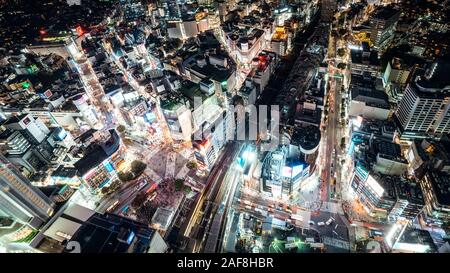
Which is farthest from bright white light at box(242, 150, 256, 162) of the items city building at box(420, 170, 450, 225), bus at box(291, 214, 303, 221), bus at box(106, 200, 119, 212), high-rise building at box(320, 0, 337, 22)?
high-rise building at box(320, 0, 337, 22)

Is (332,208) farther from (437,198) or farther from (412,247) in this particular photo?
(437,198)

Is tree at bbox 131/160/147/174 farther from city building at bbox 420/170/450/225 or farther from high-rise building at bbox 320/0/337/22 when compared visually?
high-rise building at bbox 320/0/337/22

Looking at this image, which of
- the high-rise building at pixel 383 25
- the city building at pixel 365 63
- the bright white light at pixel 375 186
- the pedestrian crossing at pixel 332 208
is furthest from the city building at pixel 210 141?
the high-rise building at pixel 383 25

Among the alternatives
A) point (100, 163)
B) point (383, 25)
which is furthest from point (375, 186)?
point (383, 25)

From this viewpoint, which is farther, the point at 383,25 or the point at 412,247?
the point at 383,25
